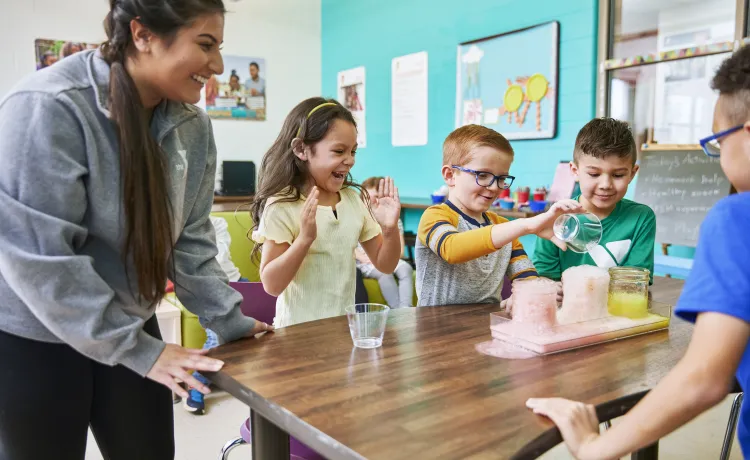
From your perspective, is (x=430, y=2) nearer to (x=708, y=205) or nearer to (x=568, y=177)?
(x=568, y=177)

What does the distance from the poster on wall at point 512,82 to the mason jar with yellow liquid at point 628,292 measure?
2.57 metres

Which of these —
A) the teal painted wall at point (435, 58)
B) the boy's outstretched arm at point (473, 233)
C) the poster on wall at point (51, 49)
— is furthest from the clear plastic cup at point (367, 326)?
the poster on wall at point (51, 49)

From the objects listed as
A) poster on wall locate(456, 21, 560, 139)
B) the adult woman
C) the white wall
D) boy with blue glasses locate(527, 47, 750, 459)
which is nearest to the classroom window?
poster on wall locate(456, 21, 560, 139)

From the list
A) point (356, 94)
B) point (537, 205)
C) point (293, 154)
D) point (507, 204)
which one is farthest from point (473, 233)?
point (356, 94)

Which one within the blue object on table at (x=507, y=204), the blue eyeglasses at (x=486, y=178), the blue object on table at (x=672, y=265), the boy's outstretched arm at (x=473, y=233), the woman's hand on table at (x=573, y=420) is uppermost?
the blue eyeglasses at (x=486, y=178)

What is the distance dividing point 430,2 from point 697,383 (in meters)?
4.49

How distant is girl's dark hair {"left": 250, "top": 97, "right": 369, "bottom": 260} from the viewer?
1.69m

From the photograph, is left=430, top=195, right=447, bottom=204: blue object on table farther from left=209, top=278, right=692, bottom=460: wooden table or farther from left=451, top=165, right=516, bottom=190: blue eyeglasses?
left=209, top=278, right=692, bottom=460: wooden table

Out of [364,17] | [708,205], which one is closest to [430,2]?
[364,17]

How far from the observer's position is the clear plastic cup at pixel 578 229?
155 centimetres

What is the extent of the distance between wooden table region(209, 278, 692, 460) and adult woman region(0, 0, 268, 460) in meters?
0.15

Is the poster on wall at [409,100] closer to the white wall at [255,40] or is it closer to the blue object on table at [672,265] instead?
the white wall at [255,40]

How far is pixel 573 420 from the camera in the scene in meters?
0.87

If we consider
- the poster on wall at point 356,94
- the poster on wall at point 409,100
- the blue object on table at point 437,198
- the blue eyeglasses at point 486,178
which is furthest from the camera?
the poster on wall at point 356,94
